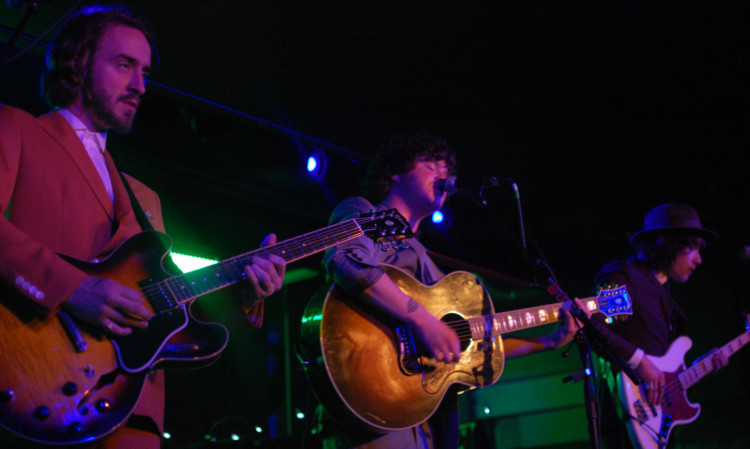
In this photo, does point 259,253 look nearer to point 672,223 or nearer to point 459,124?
point 459,124

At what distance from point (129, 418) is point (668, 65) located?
5566mm

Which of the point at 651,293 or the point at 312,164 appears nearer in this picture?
the point at 651,293

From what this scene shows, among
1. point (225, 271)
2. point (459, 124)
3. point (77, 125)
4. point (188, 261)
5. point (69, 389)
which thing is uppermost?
point (459, 124)

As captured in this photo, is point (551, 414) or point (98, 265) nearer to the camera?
point (98, 265)

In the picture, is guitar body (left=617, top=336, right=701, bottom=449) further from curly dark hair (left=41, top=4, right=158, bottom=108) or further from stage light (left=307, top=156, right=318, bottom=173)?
curly dark hair (left=41, top=4, right=158, bottom=108)

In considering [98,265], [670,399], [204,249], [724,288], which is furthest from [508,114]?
[98,265]

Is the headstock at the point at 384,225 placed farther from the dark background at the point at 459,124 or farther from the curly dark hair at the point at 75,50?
the curly dark hair at the point at 75,50

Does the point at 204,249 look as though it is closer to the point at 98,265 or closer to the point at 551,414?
the point at 98,265

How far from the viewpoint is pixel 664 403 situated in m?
4.90

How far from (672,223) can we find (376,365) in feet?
12.5

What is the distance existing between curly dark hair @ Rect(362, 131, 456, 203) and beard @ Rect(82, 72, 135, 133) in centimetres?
206

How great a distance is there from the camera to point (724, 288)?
8.24 metres

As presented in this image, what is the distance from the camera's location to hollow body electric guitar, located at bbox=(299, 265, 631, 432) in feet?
10.00

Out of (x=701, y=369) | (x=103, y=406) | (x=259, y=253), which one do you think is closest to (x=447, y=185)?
(x=259, y=253)
